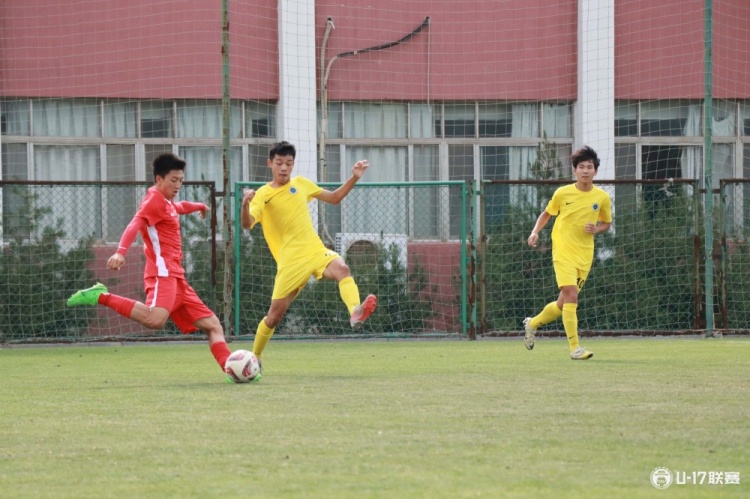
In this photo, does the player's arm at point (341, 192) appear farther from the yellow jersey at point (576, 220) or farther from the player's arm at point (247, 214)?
the yellow jersey at point (576, 220)

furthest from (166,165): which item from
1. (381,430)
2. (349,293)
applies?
(381,430)

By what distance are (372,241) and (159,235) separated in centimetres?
872

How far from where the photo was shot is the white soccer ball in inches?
374

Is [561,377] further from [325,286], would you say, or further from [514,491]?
[325,286]

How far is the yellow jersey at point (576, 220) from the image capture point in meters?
12.4

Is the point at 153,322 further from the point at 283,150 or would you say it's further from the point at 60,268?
the point at 60,268

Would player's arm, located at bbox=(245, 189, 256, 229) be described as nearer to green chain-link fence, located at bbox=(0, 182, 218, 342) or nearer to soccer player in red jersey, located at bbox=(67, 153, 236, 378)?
soccer player in red jersey, located at bbox=(67, 153, 236, 378)

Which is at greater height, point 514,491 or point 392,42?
point 392,42

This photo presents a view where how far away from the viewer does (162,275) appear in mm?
9883

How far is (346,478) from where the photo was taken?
196 inches

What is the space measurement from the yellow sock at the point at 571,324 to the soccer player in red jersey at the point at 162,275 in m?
3.68

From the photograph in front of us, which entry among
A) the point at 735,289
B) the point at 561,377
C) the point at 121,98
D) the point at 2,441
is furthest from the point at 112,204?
the point at 2,441

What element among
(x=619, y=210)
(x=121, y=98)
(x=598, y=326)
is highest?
(x=121, y=98)

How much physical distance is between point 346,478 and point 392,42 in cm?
1598
